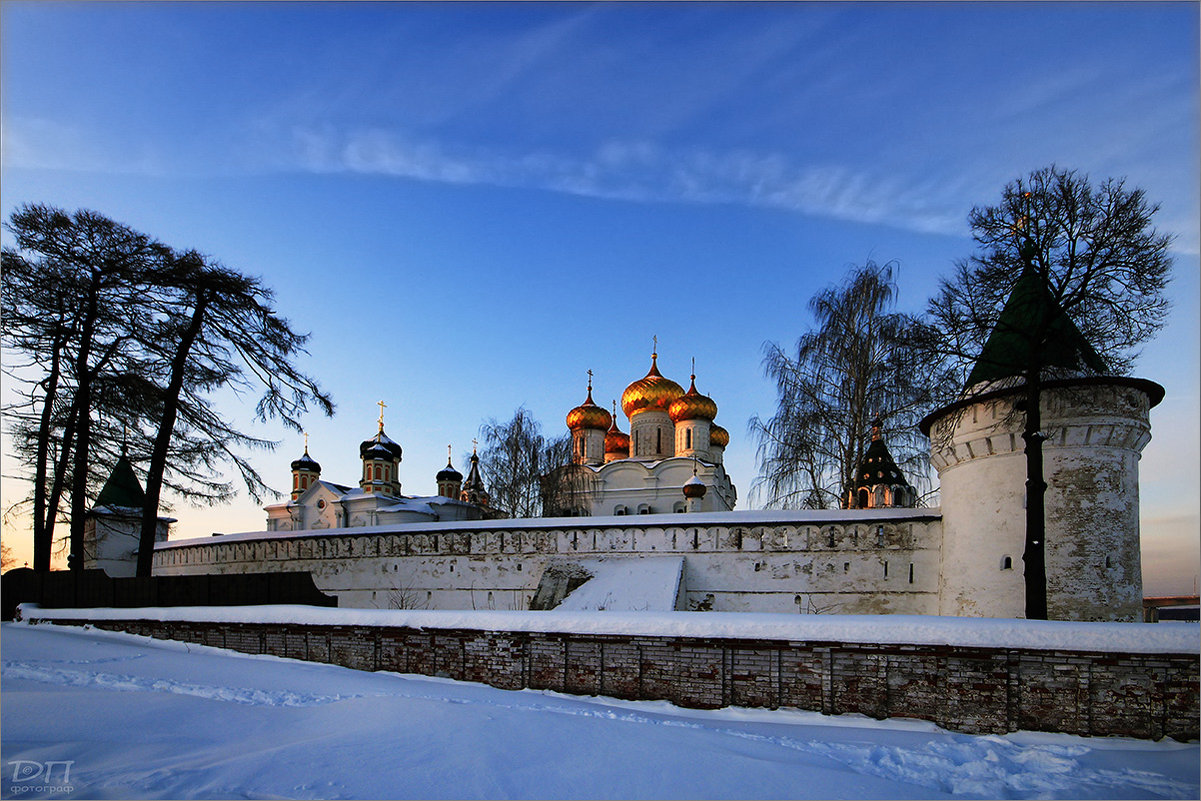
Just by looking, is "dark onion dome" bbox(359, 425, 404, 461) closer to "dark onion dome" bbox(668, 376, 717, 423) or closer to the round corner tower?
"dark onion dome" bbox(668, 376, 717, 423)

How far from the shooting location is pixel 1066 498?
1227 centimetres

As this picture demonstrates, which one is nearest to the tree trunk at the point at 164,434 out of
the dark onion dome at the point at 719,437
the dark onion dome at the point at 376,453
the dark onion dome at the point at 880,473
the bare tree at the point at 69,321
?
the bare tree at the point at 69,321

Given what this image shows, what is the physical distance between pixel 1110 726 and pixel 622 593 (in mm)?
10355

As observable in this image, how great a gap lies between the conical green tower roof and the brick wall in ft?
17.0

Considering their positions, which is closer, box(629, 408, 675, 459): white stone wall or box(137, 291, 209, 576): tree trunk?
box(137, 291, 209, 576): tree trunk

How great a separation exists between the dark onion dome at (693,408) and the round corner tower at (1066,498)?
18899 millimetres

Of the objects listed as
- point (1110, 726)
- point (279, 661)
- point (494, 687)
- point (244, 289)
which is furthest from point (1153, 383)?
point (244, 289)

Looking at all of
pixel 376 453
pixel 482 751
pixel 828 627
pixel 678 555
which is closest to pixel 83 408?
pixel 678 555

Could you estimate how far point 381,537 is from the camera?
2102 centimetres

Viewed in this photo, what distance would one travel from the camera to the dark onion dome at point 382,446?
3672 cm

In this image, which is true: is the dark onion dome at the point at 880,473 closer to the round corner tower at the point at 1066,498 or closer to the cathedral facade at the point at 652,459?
the cathedral facade at the point at 652,459

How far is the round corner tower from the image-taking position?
1194cm

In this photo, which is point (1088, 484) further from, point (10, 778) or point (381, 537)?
point (381, 537)

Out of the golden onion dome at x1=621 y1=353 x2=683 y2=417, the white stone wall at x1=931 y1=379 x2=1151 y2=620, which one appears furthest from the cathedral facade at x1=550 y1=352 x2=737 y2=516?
the white stone wall at x1=931 y1=379 x2=1151 y2=620
